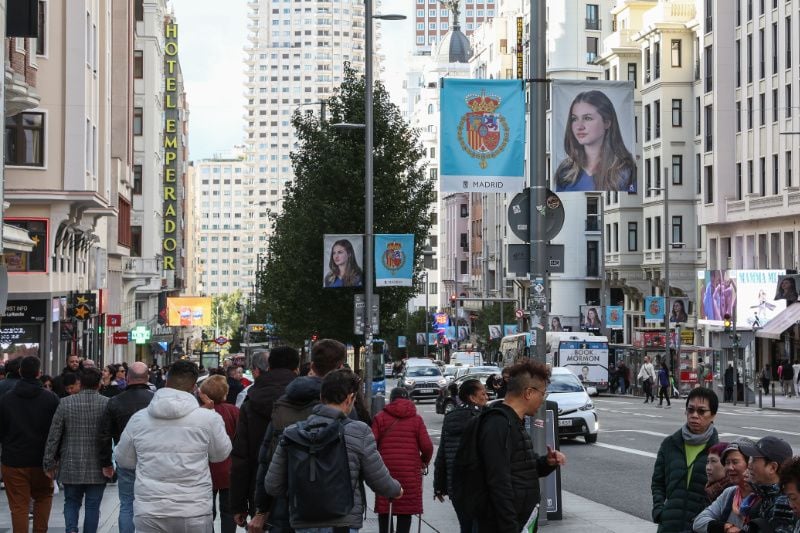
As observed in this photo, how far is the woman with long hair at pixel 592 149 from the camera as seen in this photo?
15.7m

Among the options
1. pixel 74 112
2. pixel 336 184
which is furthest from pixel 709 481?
pixel 336 184

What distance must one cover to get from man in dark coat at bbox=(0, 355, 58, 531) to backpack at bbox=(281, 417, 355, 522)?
5.83 meters

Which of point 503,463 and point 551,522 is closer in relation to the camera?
point 503,463

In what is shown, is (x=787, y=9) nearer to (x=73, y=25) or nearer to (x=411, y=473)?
(x=73, y=25)

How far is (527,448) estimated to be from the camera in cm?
830

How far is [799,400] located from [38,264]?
2795 centimetres

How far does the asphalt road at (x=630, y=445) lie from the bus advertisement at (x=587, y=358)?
1566 centimetres

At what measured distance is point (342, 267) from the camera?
3888 cm

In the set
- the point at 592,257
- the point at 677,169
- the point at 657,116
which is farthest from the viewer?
the point at 592,257

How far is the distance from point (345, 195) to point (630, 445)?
889 inches

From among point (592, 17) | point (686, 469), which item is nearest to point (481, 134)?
point (686, 469)

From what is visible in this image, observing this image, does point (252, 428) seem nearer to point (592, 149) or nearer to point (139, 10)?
point (592, 149)

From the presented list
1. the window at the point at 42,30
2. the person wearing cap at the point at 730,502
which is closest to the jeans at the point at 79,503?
the person wearing cap at the point at 730,502

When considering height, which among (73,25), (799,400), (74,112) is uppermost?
(73,25)
